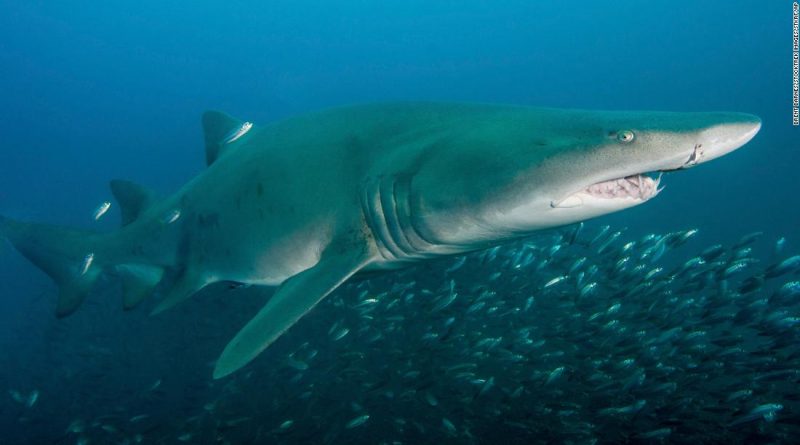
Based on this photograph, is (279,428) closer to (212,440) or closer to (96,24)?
(212,440)

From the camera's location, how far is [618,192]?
2.37 meters

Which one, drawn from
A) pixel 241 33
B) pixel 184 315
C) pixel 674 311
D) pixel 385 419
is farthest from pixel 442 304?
pixel 241 33

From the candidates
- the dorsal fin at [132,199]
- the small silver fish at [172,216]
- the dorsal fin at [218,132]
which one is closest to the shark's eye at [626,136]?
the dorsal fin at [218,132]

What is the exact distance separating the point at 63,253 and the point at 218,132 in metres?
1.97

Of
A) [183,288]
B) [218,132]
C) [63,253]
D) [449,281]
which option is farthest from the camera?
[449,281]

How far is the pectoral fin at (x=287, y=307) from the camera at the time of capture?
2473 mm

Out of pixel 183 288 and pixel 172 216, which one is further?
pixel 172 216

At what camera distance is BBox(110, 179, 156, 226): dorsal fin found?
4.80 meters

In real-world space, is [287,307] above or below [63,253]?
below

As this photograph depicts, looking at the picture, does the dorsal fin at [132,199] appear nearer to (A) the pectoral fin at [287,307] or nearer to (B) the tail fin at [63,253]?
(B) the tail fin at [63,253]

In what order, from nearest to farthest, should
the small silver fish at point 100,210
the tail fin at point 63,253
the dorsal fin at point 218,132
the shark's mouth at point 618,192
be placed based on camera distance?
the shark's mouth at point 618,192
the dorsal fin at point 218,132
the tail fin at point 63,253
the small silver fish at point 100,210

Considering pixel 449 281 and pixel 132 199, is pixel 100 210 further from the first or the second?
pixel 449 281

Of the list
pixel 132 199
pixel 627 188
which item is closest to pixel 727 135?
pixel 627 188

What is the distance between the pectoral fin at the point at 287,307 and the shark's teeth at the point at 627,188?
1.40 meters
